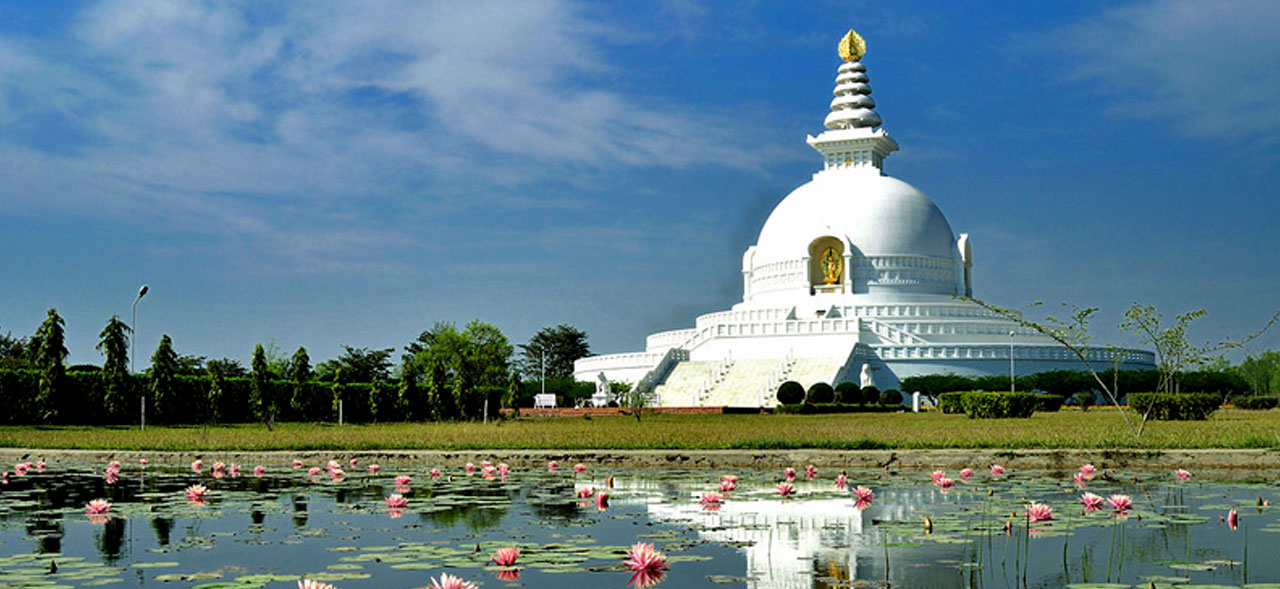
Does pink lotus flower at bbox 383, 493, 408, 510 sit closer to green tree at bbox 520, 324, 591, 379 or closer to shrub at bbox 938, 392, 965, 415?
shrub at bbox 938, 392, 965, 415

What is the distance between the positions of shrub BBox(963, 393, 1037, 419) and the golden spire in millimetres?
45960

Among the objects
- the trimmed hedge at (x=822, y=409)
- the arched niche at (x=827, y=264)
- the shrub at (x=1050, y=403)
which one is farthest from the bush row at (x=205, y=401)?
the arched niche at (x=827, y=264)

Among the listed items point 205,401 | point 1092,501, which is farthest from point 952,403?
point 1092,501

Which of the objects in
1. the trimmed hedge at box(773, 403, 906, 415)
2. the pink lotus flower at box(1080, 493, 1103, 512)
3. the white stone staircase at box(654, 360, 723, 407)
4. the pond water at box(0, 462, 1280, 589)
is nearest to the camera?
the pond water at box(0, 462, 1280, 589)

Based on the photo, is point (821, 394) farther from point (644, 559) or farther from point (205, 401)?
point (644, 559)

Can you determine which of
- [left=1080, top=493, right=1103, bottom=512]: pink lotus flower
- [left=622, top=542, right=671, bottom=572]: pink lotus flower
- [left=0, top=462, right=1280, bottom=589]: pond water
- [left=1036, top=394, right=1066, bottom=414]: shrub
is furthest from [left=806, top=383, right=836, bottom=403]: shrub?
[left=622, top=542, right=671, bottom=572]: pink lotus flower

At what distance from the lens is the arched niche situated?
67812mm

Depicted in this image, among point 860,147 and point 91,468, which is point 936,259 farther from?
point 91,468

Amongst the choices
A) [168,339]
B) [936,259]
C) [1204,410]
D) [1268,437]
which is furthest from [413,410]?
[936,259]

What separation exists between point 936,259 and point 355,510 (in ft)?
203

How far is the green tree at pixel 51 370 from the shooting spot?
3331 centimetres

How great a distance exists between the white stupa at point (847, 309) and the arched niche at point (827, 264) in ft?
0.27

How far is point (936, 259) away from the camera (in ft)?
226

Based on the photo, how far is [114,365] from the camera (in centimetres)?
3434
